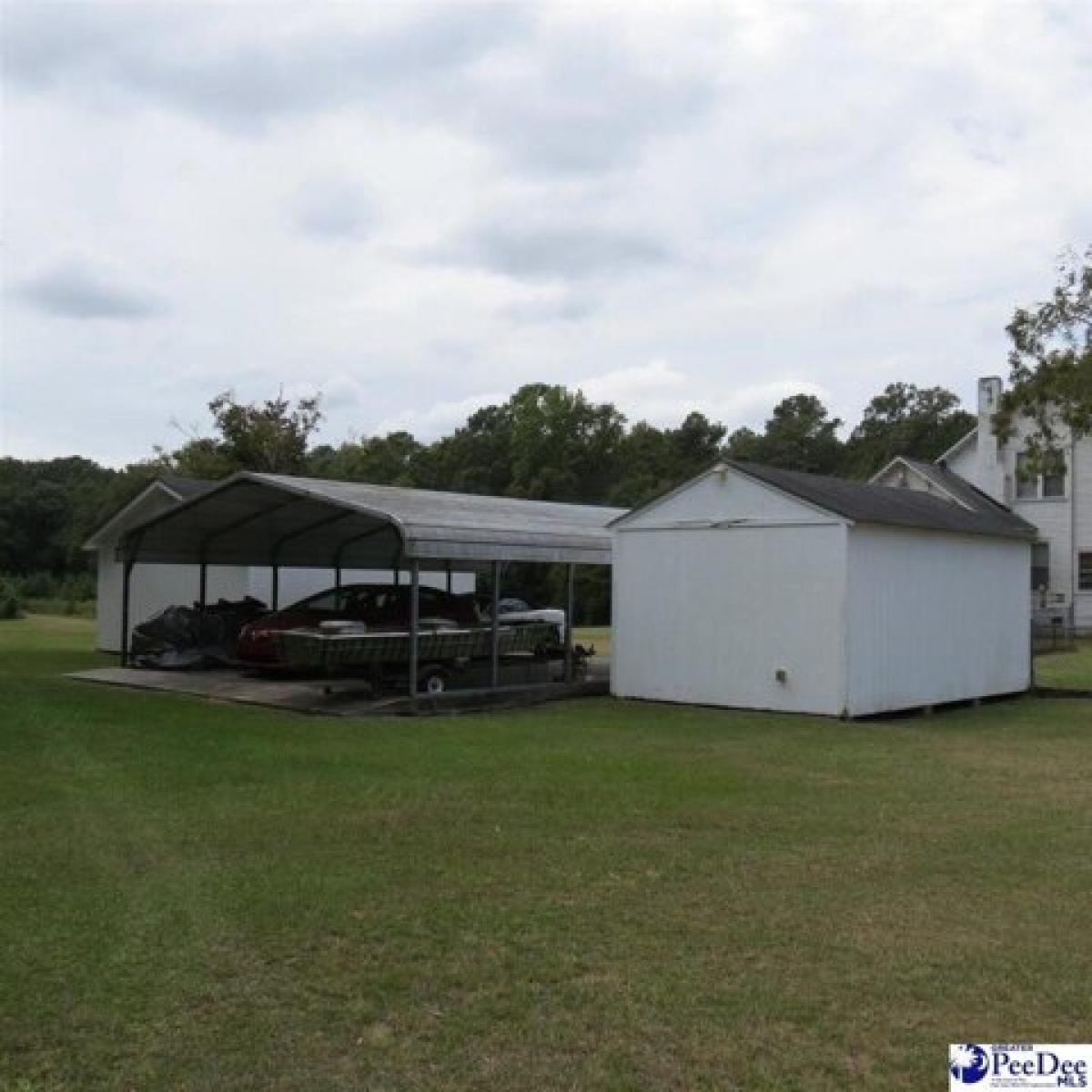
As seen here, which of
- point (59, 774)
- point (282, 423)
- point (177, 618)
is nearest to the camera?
point (59, 774)

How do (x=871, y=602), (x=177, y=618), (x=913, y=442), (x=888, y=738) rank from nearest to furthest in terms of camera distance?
(x=888, y=738) → (x=871, y=602) → (x=177, y=618) → (x=913, y=442)

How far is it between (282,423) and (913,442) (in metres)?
35.4

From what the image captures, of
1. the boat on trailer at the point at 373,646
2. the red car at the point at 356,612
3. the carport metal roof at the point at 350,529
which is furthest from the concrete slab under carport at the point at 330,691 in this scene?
the carport metal roof at the point at 350,529

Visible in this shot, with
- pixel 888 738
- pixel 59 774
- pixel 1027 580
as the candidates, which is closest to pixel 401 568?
pixel 1027 580

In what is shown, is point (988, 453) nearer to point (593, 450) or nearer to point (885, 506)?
point (885, 506)

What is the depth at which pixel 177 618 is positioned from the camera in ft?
71.5

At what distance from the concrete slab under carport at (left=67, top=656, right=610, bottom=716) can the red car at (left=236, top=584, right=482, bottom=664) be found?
1.93 ft

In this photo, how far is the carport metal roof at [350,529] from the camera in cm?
1697

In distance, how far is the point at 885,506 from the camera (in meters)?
17.3

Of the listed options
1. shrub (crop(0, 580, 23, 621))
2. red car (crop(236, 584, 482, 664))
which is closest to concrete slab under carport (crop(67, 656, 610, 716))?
red car (crop(236, 584, 482, 664))

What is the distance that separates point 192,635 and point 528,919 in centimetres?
1673

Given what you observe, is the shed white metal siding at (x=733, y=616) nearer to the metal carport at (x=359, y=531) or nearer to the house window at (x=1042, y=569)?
the metal carport at (x=359, y=531)

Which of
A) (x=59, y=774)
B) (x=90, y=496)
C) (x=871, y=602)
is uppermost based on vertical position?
(x=90, y=496)

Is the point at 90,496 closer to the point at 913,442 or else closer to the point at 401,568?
the point at 913,442
